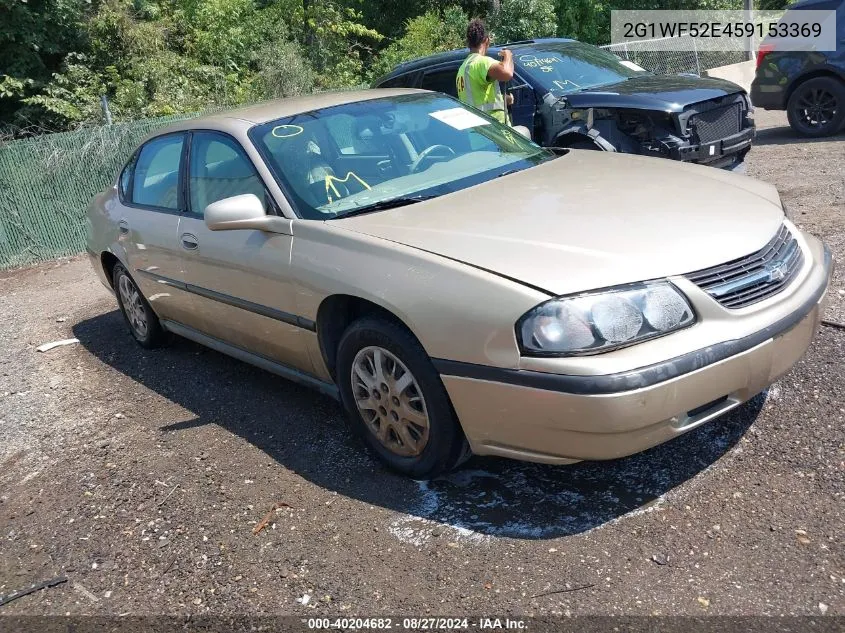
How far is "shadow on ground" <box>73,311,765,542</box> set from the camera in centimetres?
327

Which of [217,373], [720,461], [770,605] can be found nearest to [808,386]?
[720,461]

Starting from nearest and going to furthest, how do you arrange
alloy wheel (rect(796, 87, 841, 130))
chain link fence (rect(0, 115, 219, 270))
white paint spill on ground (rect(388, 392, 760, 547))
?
white paint spill on ground (rect(388, 392, 760, 547)) → chain link fence (rect(0, 115, 219, 270)) → alloy wheel (rect(796, 87, 841, 130))

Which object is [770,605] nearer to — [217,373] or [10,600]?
[10,600]

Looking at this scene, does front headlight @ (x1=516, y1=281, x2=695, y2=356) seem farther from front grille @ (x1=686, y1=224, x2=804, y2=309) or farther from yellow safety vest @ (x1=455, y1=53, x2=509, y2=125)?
yellow safety vest @ (x1=455, y1=53, x2=509, y2=125)

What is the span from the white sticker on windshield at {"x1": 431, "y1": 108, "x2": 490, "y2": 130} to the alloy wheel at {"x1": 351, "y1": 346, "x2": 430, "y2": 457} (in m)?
1.69

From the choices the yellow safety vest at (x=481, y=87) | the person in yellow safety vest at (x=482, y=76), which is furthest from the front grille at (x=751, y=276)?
the yellow safety vest at (x=481, y=87)

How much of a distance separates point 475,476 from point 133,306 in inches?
135

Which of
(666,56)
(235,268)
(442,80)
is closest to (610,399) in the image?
(235,268)

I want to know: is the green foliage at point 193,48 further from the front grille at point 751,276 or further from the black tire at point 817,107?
the front grille at point 751,276

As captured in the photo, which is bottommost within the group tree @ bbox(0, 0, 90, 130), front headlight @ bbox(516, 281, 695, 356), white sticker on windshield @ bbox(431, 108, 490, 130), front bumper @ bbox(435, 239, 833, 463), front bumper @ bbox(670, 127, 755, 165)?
front bumper @ bbox(670, 127, 755, 165)

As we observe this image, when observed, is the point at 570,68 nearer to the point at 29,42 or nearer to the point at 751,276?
the point at 751,276

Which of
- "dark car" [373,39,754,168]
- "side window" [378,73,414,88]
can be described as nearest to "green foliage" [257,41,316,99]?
"side window" [378,73,414,88]

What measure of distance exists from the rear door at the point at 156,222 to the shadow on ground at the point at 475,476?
0.84m

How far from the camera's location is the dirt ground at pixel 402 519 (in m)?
2.85
